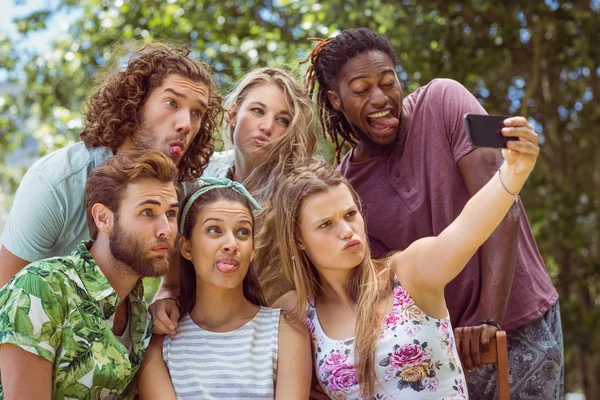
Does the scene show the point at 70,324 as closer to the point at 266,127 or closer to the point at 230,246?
the point at 230,246

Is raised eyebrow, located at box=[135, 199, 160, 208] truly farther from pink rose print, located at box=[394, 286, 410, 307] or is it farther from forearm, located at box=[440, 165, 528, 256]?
forearm, located at box=[440, 165, 528, 256]

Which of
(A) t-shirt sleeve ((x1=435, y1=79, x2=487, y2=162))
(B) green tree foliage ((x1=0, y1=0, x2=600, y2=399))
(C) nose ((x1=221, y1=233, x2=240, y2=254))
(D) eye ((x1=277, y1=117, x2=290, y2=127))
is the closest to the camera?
(C) nose ((x1=221, y1=233, x2=240, y2=254))

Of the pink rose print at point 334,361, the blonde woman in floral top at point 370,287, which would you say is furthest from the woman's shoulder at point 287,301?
the pink rose print at point 334,361

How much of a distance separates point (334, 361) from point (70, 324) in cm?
97

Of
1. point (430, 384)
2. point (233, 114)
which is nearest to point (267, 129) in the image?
point (233, 114)

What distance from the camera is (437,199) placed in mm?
3531

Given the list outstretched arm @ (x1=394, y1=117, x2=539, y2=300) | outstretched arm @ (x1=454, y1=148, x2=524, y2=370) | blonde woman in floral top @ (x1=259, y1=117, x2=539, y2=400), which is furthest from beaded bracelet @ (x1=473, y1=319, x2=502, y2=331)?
outstretched arm @ (x1=394, y1=117, x2=539, y2=300)

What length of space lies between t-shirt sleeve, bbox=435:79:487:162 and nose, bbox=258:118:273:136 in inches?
34.6

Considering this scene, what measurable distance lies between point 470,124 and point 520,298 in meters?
1.18

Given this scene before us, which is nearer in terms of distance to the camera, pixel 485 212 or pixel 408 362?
pixel 485 212

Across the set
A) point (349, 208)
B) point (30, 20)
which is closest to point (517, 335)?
point (349, 208)

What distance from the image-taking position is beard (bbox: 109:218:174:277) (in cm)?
306

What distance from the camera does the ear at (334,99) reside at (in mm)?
3865

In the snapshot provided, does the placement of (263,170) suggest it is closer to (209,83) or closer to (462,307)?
(209,83)
